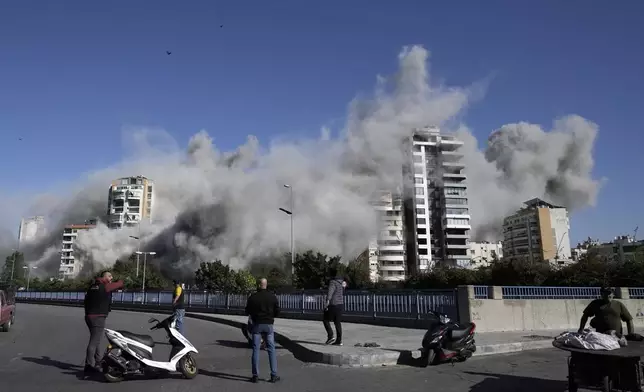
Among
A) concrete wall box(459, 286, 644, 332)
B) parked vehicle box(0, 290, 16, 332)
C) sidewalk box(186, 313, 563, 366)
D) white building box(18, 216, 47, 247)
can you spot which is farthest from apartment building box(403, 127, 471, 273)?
white building box(18, 216, 47, 247)

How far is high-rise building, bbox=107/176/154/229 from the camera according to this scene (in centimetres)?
12662

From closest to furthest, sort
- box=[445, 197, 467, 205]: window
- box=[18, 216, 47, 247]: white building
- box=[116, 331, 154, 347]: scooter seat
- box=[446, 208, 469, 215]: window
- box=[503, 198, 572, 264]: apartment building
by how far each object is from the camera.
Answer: box=[116, 331, 154, 347]: scooter seat, box=[446, 208, 469, 215]: window, box=[445, 197, 467, 205]: window, box=[503, 198, 572, 264]: apartment building, box=[18, 216, 47, 247]: white building

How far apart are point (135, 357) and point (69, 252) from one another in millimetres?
138512

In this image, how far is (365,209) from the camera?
9600cm

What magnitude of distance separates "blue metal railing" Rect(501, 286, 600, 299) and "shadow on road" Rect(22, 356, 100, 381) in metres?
11.9

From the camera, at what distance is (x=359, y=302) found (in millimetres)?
18641

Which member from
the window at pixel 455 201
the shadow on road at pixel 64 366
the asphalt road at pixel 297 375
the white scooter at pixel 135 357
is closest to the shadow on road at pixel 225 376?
the asphalt road at pixel 297 375

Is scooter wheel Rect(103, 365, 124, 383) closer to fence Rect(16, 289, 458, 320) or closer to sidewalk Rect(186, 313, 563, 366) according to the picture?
sidewalk Rect(186, 313, 563, 366)

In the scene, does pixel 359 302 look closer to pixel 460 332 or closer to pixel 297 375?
pixel 460 332

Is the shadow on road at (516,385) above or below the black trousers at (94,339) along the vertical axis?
below

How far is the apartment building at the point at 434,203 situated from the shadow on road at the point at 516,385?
9909 cm

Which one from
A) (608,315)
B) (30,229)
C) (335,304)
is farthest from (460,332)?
(30,229)

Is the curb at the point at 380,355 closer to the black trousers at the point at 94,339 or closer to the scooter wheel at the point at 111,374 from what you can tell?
the scooter wheel at the point at 111,374

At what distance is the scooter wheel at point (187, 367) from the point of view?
7.71 m
